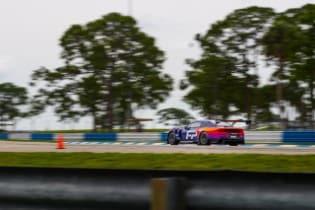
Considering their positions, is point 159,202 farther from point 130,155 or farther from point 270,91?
point 270,91

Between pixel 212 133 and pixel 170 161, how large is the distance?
1329cm

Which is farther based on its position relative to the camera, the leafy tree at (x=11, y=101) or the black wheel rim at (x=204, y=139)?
the leafy tree at (x=11, y=101)

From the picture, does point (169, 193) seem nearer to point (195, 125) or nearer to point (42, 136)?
point (195, 125)

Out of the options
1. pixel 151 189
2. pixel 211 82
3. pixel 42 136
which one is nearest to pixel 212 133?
pixel 42 136

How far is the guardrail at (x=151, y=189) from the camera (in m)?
3.59

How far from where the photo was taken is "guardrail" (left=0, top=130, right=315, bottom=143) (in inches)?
938

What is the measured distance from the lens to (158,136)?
2925 centimetres

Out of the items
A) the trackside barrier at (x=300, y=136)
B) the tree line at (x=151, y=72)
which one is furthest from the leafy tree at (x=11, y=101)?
the trackside barrier at (x=300, y=136)

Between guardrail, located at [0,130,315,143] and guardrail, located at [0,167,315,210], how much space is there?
20273mm

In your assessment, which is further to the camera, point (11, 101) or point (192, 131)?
point (11, 101)

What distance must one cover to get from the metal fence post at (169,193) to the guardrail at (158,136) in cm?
2059

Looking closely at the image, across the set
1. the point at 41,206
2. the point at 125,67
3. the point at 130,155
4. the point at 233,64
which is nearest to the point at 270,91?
the point at 233,64

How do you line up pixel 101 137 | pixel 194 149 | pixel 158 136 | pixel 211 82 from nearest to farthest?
pixel 194 149
pixel 158 136
pixel 101 137
pixel 211 82

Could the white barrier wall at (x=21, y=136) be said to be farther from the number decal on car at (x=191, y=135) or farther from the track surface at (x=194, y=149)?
the track surface at (x=194, y=149)
